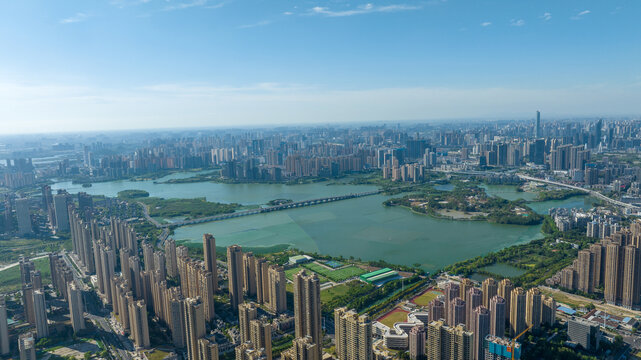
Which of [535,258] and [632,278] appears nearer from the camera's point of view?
[632,278]

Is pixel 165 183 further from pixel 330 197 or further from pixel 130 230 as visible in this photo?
pixel 130 230

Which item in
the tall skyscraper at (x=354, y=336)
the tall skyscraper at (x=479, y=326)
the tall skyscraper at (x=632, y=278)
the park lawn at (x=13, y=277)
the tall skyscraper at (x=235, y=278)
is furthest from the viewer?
the park lawn at (x=13, y=277)

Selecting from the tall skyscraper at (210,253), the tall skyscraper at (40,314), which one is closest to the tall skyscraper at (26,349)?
the tall skyscraper at (40,314)

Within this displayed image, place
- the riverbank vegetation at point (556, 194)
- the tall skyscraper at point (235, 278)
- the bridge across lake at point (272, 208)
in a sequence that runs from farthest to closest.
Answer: the riverbank vegetation at point (556, 194), the bridge across lake at point (272, 208), the tall skyscraper at point (235, 278)

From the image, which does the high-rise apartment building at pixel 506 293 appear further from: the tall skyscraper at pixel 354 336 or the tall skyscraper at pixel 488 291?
the tall skyscraper at pixel 354 336

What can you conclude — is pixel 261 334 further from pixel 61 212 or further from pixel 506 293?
pixel 61 212

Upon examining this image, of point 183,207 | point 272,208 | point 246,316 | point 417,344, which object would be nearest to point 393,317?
point 417,344

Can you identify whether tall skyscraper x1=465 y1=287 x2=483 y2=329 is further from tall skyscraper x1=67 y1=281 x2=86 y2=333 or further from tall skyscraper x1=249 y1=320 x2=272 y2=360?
tall skyscraper x1=67 y1=281 x2=86 y2=333
